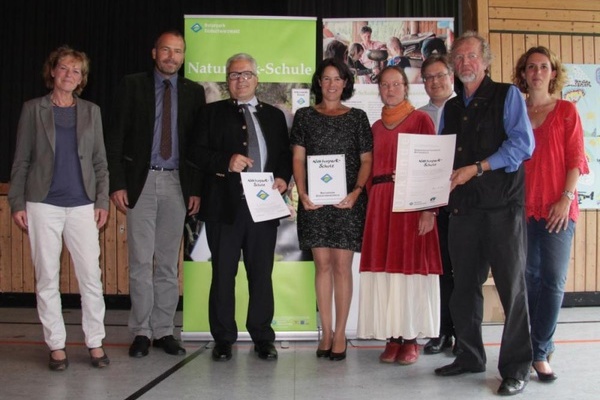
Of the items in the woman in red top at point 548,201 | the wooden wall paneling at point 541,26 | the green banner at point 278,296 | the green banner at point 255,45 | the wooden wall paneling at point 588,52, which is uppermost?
the wooden wall paneling at point 541,26

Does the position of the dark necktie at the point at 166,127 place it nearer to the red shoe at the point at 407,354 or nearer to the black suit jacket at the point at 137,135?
the black suit jacket at the point at 137,135

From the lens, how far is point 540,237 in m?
3.16

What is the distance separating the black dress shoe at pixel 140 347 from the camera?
3668 mm

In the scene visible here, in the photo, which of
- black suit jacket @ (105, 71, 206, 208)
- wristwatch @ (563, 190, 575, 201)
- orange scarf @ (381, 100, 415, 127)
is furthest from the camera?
black suit jacket @ (105, 71, 206, 208)

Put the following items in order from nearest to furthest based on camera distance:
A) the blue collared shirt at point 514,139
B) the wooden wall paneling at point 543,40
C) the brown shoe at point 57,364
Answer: the blue collared shirt at point 514,139 → the brown shoe at point 57,364 → the wooden wall paneling at point 543,40

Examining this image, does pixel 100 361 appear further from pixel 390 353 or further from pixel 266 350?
pixel 390 353

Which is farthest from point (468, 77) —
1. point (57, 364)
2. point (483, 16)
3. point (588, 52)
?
point (588, 52)

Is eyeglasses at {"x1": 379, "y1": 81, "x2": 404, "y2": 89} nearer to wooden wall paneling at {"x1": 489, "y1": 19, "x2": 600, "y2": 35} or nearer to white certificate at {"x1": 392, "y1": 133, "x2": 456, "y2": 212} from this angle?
white certificate at {"x1": 392, "y1": 133, "x2": 456, "y2": 212}

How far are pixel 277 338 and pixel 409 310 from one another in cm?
106

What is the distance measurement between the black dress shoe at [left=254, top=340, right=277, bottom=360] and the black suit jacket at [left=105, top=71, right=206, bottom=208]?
3.24 ft

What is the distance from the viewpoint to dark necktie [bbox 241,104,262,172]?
364cm

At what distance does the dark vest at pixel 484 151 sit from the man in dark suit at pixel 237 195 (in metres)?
1.09

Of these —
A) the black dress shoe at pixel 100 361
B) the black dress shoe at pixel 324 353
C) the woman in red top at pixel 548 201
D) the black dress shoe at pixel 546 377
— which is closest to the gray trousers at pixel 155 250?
the black dress shoe at pixel 100 361

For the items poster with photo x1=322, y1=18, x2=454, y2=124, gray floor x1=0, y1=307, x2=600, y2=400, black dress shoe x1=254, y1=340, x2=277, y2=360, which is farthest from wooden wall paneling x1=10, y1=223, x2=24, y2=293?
poster with photo x1=322, y1=18, x2=454, y2=124
